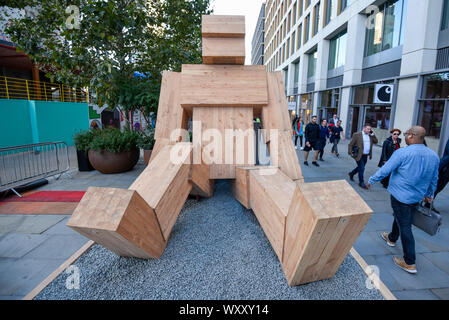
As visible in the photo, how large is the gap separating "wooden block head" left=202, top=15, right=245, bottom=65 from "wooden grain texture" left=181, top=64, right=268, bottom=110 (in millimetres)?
229

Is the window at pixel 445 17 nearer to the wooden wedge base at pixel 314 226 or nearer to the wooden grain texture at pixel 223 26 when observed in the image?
the wooden grain texture at pixel 223 26

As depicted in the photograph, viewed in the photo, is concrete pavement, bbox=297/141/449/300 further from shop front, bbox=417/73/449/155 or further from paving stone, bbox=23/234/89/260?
shop front, bbox=417/73/449/155

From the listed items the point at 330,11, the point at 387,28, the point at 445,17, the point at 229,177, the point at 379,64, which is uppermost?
the point at 330,11

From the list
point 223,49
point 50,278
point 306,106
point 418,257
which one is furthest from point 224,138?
point 306,106

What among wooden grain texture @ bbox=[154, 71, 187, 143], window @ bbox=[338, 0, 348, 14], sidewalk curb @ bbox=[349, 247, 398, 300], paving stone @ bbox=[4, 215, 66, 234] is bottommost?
paving stone @ bbox=[4, 215, 66, 234]

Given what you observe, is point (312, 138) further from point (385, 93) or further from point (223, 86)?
point (223, 86)

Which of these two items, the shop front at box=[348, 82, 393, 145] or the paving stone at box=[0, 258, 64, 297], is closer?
the paving stone at box=[0, 258, 64, 297]

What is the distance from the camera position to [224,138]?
3.96 metres

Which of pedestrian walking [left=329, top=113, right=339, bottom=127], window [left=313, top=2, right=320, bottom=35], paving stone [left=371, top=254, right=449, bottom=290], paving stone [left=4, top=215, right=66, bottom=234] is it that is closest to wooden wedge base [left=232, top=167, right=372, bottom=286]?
paving stone [left=371, top=254, right=449, bottom=290]

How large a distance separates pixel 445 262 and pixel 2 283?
17.2 feet

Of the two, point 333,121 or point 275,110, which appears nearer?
point 275,110

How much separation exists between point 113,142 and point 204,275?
5.56 m

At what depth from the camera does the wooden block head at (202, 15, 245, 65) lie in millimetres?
3965

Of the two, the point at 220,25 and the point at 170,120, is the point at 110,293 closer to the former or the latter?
the point at 170,120
